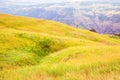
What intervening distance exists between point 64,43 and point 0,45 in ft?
40.2

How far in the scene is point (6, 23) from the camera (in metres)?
70.2

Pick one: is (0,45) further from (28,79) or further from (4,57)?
(28,79)

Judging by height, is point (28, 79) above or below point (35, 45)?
above

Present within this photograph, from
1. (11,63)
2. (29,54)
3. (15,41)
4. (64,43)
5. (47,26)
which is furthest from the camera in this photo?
(47,26)

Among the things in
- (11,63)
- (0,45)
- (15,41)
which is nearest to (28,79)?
(11,63)

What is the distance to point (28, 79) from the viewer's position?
955 centimetres

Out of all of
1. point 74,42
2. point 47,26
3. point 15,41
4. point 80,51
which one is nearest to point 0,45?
point 15,41

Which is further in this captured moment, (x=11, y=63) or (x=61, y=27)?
(x=61, y=27)

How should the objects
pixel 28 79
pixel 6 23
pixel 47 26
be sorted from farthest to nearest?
1. pixel 47 26
2. pixel 6 23
3. pixel 28 79

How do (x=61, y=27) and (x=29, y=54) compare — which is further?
(x=61, y=27)

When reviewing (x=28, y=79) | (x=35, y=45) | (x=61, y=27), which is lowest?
(x=61, y=27)

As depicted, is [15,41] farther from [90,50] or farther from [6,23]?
[6,23]

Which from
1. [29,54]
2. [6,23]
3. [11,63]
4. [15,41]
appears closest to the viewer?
[11,63]

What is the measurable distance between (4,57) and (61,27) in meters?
43.6
